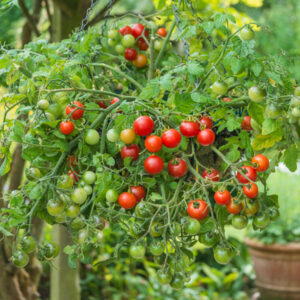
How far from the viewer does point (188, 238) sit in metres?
0.79

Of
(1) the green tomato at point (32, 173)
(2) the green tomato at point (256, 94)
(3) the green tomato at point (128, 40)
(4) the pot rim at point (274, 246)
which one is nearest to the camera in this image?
(2) the green tomato at point (256, 94)

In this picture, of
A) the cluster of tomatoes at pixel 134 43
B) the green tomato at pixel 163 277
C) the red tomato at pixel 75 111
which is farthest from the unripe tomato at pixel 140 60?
the green tomato at pixel 163 277

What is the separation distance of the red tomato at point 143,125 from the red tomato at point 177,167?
0.25 ft

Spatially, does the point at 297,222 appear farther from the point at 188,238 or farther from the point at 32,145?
the point at 32,145

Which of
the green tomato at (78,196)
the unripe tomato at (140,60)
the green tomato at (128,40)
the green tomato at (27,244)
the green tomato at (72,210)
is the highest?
the green tomato at (128,40)

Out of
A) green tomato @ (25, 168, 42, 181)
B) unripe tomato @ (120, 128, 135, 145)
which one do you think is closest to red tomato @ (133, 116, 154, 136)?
unripe tomato @ (120, 128, 135, 145)

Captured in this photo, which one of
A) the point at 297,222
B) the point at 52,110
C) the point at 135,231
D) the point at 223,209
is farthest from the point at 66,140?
the point at 297,222

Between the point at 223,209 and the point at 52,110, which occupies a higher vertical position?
the point at 52,110

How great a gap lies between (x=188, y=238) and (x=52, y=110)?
1.14ft

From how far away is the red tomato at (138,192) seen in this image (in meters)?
0.74

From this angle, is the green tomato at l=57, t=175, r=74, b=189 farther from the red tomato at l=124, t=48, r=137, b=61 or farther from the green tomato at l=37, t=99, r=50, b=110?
the red tomato at l=124, t=48, r=137, b=61

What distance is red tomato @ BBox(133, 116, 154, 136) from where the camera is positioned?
68 cm

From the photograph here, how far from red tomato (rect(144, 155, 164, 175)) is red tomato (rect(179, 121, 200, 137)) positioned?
6 cm

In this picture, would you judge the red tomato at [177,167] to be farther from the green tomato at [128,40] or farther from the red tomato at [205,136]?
the green tomato at [128,40]
